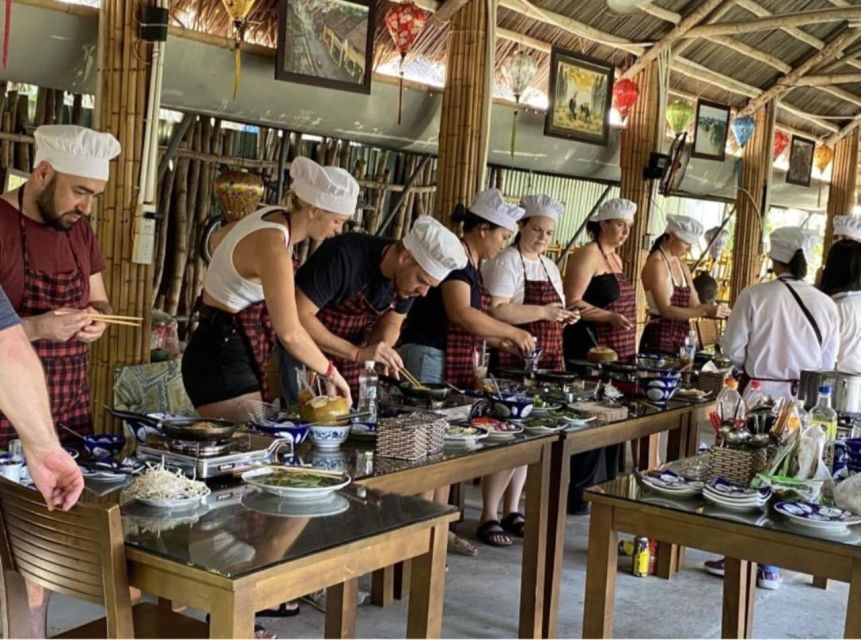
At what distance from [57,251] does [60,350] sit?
0.30 metres

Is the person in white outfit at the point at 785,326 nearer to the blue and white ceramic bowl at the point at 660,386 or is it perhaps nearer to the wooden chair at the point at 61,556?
the blue and white ceramic bowl at the point at 660,386

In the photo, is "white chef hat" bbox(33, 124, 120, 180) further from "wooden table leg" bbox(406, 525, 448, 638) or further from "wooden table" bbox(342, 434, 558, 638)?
"wooden table leg" bbox(406, 525, 448, 638)

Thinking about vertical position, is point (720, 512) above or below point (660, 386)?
below

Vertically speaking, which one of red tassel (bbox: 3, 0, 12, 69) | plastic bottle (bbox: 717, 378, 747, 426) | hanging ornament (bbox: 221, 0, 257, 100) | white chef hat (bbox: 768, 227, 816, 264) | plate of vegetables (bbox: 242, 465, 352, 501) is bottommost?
plate of vegetables (bbox: 242, 465, 352, 501)

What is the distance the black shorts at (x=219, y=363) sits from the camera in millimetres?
3520

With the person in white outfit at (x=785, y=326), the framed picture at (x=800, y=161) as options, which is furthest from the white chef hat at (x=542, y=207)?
the framed picture at (x=800, y=161)

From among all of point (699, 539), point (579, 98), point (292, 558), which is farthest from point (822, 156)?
point (292, 558)

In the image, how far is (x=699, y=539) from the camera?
262 centimetres

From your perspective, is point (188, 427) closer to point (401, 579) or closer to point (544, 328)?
point (401, 579)

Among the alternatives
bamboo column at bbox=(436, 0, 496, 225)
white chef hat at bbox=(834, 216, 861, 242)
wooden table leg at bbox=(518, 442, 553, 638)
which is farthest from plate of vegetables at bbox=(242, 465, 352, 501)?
bamboo column at bbox=(436, 0, 496, 225)

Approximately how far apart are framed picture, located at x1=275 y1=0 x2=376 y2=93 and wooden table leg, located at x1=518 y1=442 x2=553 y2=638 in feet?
9.86

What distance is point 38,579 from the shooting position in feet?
7.02

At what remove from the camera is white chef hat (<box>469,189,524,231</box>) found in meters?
4.64

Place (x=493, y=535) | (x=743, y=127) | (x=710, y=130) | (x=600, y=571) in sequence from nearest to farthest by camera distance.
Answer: (x=600, y=571), (x=493, y=535), (x=710, y=130), (x=743, y=127)
